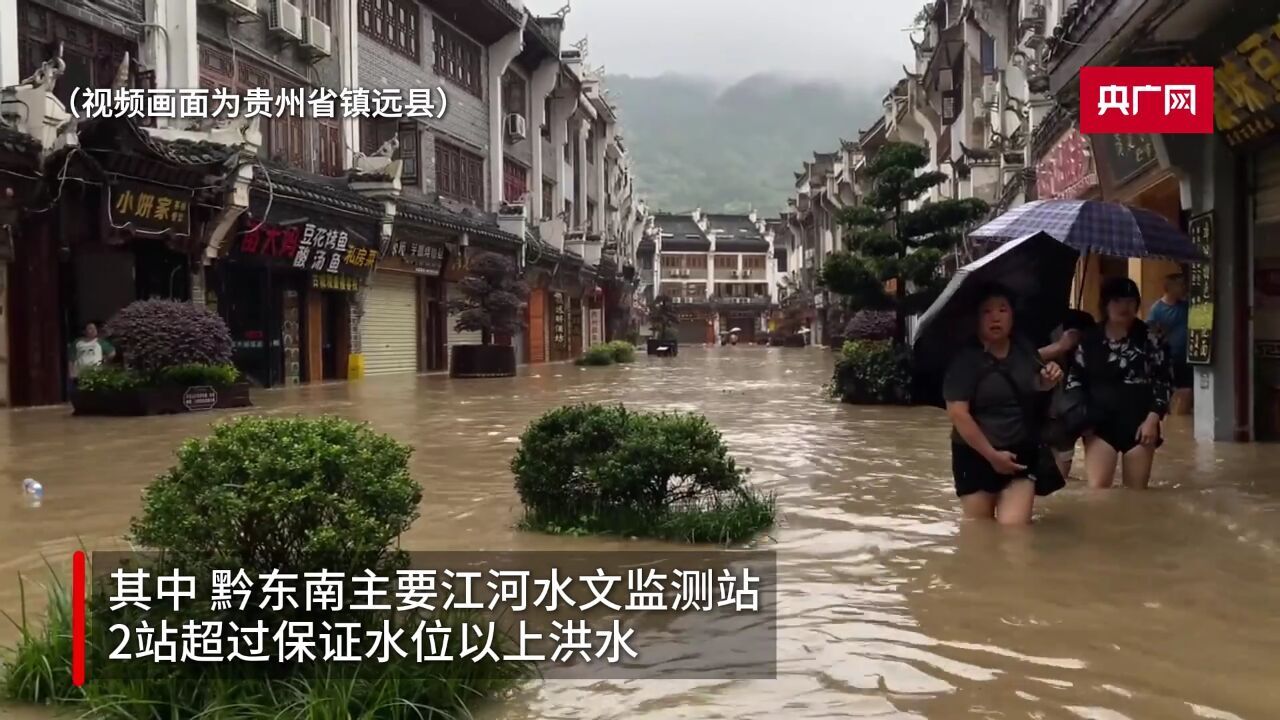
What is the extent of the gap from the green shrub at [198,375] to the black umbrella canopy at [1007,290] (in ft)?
38.7

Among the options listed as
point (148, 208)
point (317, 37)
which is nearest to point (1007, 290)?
point (148, 208)

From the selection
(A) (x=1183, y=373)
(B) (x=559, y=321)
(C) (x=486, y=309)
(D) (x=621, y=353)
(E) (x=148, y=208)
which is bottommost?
(A) (x=1183, y=373)

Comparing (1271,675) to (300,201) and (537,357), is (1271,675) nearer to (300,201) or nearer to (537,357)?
(300,201)

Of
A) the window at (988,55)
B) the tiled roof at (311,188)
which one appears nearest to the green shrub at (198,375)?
the tiled roof at (311,188)

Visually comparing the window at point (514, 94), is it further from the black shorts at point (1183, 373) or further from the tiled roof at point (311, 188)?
the black shorts at point (1183, 373)

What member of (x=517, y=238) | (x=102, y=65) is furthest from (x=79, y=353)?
(x=517, y=238)

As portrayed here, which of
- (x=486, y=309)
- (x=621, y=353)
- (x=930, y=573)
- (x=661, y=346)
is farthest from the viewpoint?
(x=661, y=346)

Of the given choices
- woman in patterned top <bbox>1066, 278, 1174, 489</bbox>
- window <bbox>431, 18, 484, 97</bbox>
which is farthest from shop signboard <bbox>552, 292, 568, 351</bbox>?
woman in patterned top <bbox>1066, 278, 1174, 489</bbox>

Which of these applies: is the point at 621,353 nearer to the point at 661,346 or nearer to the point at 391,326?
the point at 391,326

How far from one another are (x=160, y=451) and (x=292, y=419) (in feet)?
24.9

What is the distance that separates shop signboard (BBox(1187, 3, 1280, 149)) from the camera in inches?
313

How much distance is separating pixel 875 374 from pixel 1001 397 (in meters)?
10.0

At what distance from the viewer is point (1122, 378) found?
23.4 ft

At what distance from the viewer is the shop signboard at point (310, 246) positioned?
20844 millimetres
